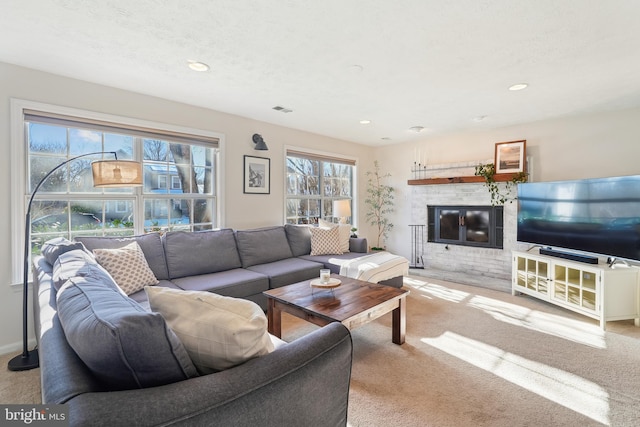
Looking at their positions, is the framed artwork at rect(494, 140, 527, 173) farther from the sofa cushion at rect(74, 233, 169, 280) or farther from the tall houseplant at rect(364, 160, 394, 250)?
the sofa cushion at rect(74, 233, 169, 280)

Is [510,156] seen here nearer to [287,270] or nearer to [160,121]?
[287,270]

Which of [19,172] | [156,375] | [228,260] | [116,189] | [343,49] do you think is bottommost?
[228,260]

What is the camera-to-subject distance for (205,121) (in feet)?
11.9

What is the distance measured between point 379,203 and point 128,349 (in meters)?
5.40

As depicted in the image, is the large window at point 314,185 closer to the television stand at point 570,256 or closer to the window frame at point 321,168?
the window frame at point 321,168

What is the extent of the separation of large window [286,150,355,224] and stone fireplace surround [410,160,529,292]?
127 cm

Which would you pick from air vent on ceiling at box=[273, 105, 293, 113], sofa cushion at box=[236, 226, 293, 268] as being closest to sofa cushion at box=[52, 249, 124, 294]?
sofa cushion at box=[236, 226, 293, 268]

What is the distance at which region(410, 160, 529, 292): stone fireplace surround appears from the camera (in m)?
4.48

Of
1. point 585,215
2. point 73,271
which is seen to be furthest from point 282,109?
point 585,215

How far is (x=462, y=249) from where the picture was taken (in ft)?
16.2

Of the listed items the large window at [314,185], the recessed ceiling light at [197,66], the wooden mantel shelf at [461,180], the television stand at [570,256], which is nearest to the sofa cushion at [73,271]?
the recessed ceiling light at [197,66]

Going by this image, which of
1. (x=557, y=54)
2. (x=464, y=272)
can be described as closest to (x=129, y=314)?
(x=557, y=54)

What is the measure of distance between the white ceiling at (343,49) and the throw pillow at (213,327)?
163cm

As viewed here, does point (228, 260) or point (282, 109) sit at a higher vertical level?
point (282, 109)
